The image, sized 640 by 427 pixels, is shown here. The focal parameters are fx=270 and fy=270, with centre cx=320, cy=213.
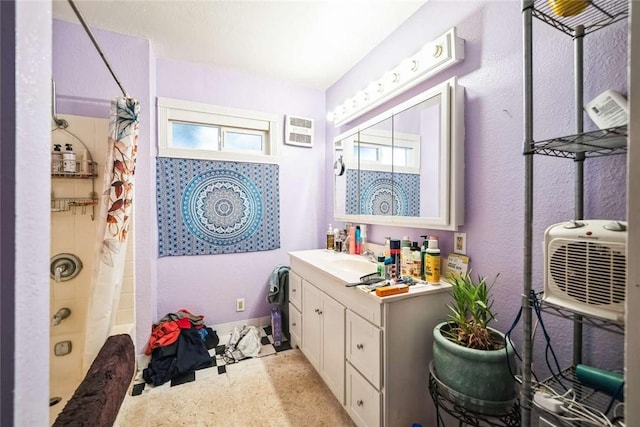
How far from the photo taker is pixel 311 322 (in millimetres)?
1735

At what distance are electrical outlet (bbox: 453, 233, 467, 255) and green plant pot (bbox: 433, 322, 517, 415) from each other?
0.45 m

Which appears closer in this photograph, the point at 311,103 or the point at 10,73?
the point at 10,73

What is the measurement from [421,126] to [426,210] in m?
0.46

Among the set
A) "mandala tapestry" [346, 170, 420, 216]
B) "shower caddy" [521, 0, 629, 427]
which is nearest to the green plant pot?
"shower caddy" [521, 0, 629, 427]

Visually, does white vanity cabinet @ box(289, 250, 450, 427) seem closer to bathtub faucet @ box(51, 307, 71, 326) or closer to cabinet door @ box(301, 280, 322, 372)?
cabinet door @ box(301, 280, 322, 372)

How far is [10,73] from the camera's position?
31 centimetres

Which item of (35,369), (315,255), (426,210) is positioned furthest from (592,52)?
(315,255)

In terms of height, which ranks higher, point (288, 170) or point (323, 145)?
point (323, 145)

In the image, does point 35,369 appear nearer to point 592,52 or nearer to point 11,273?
point 11,273

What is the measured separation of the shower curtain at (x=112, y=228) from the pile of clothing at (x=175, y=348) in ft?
1.59

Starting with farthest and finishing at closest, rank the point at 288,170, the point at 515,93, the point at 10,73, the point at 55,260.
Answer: the point at 288,170 < the point at 55,260 < the point at 515,93 < the point at 10,73

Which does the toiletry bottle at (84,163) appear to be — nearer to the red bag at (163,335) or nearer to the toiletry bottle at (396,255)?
the red bag at (163,335)

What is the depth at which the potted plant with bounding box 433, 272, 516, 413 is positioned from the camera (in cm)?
89

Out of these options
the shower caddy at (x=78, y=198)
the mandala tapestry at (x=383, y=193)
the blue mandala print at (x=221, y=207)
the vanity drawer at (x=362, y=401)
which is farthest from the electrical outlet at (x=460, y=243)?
the shower caddy at (x=78, y=198)
